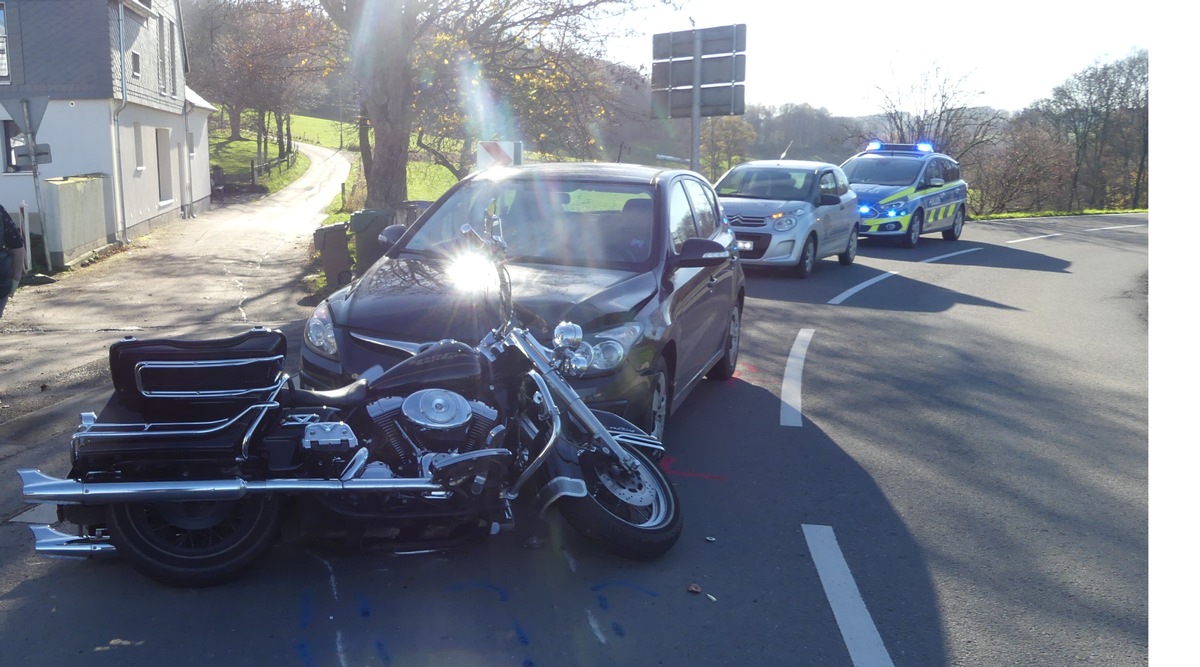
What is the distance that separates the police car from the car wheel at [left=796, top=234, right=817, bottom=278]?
18.2 ft

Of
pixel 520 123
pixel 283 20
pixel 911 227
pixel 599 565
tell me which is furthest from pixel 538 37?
pixel 599 565

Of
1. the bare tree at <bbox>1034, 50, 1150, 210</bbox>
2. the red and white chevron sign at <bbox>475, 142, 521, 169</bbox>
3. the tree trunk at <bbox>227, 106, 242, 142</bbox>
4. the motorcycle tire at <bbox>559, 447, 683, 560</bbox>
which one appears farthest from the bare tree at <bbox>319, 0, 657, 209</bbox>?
the tree trunk at <bbox>227, 106, 242, 142</bbox>

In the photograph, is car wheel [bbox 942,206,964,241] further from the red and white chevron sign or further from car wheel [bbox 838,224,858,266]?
the red and white chevron sign

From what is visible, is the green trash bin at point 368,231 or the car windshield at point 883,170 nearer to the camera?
the green trash bin at point 368,231

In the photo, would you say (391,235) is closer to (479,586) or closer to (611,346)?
(611,346)

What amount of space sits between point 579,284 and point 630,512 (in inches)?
68.6

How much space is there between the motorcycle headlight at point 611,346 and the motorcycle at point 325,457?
84cm

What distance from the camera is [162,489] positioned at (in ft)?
13.2

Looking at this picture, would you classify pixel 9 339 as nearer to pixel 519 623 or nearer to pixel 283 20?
pixel 519 623

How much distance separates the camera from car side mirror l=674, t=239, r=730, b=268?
Result: 6570 millimetres

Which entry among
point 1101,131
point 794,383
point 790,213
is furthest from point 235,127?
point 794,383

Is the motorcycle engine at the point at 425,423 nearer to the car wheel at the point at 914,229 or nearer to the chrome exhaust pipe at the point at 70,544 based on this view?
the chrome exhaust pipe at the point at 70,544

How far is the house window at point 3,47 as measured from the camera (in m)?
25.3

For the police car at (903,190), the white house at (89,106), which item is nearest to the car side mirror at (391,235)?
the white house at (89,106)
